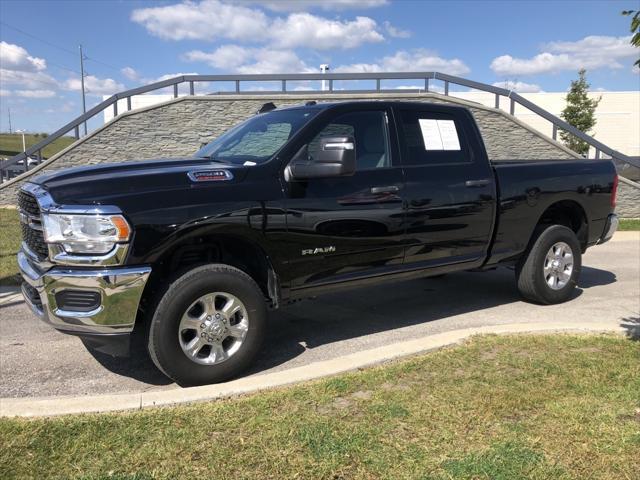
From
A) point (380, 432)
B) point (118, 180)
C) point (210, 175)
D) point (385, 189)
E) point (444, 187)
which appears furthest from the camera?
point (444, 187)

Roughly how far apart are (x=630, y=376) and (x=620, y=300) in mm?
2831

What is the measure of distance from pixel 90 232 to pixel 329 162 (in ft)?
5.57

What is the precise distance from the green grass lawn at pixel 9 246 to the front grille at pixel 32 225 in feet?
11.1

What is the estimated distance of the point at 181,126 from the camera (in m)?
14.2

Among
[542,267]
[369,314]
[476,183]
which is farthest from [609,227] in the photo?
[369,314]

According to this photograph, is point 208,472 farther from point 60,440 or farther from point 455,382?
point 455,382

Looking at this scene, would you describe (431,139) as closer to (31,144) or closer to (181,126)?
(181,126)

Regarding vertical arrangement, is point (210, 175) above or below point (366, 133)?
below

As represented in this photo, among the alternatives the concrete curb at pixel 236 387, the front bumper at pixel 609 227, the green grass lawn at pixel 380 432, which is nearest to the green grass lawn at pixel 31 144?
the concrete curb at pixel 236 387

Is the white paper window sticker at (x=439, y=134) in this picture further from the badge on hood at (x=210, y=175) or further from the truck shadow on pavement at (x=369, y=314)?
the badge on hood at (x=210, y=175)

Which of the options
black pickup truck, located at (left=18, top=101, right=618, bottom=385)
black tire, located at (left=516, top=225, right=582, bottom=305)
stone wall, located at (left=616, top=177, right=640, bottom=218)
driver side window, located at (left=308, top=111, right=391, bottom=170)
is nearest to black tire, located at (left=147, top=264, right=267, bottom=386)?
black pickup truck, located at (left=18, top=101, right=618, bottom=385)

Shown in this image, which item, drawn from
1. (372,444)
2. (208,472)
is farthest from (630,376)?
(208,472)

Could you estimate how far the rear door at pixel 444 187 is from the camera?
4.92 meters

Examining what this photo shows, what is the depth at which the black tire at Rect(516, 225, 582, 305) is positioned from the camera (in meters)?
5.94
